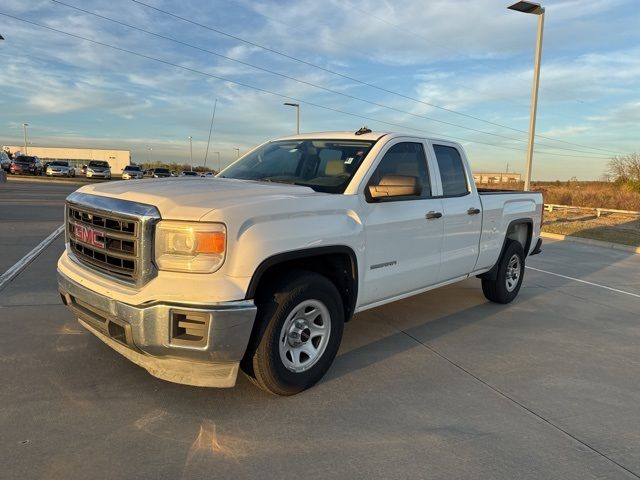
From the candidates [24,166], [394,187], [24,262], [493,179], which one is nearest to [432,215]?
[394,187]

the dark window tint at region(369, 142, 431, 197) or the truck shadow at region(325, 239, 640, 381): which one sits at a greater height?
the dark window tint at region(369, 142, 431, 197)

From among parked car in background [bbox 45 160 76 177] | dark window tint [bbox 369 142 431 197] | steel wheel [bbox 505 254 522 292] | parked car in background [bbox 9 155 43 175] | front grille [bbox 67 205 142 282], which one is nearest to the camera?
front grille [bbox 67 205 142 282]

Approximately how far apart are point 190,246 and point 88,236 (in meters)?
1.06

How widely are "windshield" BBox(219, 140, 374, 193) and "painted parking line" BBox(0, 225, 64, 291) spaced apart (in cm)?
359

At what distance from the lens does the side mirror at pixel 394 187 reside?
159 inches

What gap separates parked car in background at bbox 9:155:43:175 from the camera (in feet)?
146

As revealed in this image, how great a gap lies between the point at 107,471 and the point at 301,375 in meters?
1.44

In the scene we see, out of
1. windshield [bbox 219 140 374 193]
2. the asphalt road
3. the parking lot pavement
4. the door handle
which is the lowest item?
the asphalt road

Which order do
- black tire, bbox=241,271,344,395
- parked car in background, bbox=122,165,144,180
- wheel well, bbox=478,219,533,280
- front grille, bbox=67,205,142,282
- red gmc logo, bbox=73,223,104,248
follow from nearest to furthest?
1. front grille, bbox=67,205,142,282
2. black tire, bbox=241,271,344,395
3. red gmc logo, bbox=73,223,104,248
4. wheel well, bbox=478,219,533,280
5. parked car in background, bbox=122,165,144,180

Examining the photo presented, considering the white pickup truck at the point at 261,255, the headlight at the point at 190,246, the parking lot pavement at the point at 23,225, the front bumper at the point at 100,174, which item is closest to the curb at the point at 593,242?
the white pickup truck at the point at 261,255

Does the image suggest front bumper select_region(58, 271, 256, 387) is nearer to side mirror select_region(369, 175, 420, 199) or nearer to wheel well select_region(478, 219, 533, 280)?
side mirror select_region(369, 175, 420, 199)

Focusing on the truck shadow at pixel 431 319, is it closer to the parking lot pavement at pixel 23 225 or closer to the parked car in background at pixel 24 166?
the parking lot pavement at pixel 23 225

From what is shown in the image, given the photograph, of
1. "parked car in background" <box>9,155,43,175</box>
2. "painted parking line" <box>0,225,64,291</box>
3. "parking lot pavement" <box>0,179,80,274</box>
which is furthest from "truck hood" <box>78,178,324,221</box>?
"parked car in background" <box>9,155,43,175</box>

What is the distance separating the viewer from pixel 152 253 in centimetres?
313
